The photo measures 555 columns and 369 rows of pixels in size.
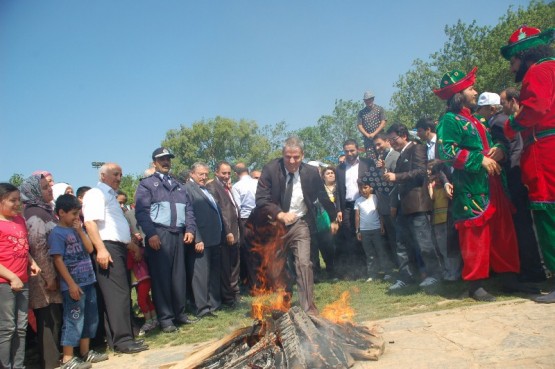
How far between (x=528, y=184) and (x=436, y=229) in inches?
72.0

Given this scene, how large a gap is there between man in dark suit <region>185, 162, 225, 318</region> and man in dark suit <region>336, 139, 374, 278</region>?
2306 millimetres

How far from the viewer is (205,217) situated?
6832 millimetres

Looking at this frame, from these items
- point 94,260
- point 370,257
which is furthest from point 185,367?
point 370,257

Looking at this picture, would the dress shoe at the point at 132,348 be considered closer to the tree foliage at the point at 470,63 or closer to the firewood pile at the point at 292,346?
the firewood pile at the point at 292,346

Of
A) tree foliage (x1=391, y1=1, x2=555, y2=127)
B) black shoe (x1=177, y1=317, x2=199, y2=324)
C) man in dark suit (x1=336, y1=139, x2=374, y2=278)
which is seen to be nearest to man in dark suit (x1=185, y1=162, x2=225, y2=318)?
black shoe (x1=177, y1=317, x2=199, y2=324)

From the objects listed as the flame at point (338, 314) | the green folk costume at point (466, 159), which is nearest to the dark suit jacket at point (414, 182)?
the green folk costume at point (466, 159)

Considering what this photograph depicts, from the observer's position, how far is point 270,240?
613 cm

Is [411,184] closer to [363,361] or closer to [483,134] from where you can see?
[483,134]

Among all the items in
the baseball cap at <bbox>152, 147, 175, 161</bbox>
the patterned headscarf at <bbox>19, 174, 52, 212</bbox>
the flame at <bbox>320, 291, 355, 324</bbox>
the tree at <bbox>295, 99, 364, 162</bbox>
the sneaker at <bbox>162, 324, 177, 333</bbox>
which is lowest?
the sneaker at <bbox>162, 324, 177, 333</bbox>

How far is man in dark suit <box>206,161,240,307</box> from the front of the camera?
731 cm

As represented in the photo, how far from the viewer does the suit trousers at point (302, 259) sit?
16.9 ft

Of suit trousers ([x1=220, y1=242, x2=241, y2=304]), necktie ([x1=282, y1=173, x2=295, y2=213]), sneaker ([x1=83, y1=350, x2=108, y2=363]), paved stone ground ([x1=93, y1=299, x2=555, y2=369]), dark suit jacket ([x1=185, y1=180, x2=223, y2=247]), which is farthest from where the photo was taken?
suit trousers ([x1=220, y1=242, x2=241, y2=304])

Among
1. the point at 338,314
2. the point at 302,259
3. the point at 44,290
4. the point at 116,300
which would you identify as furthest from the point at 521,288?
the point at 44,290

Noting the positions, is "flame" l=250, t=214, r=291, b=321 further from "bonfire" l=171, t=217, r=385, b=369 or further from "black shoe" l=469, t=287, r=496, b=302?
"black shoe" l=469, t=287, r=496, b=302
